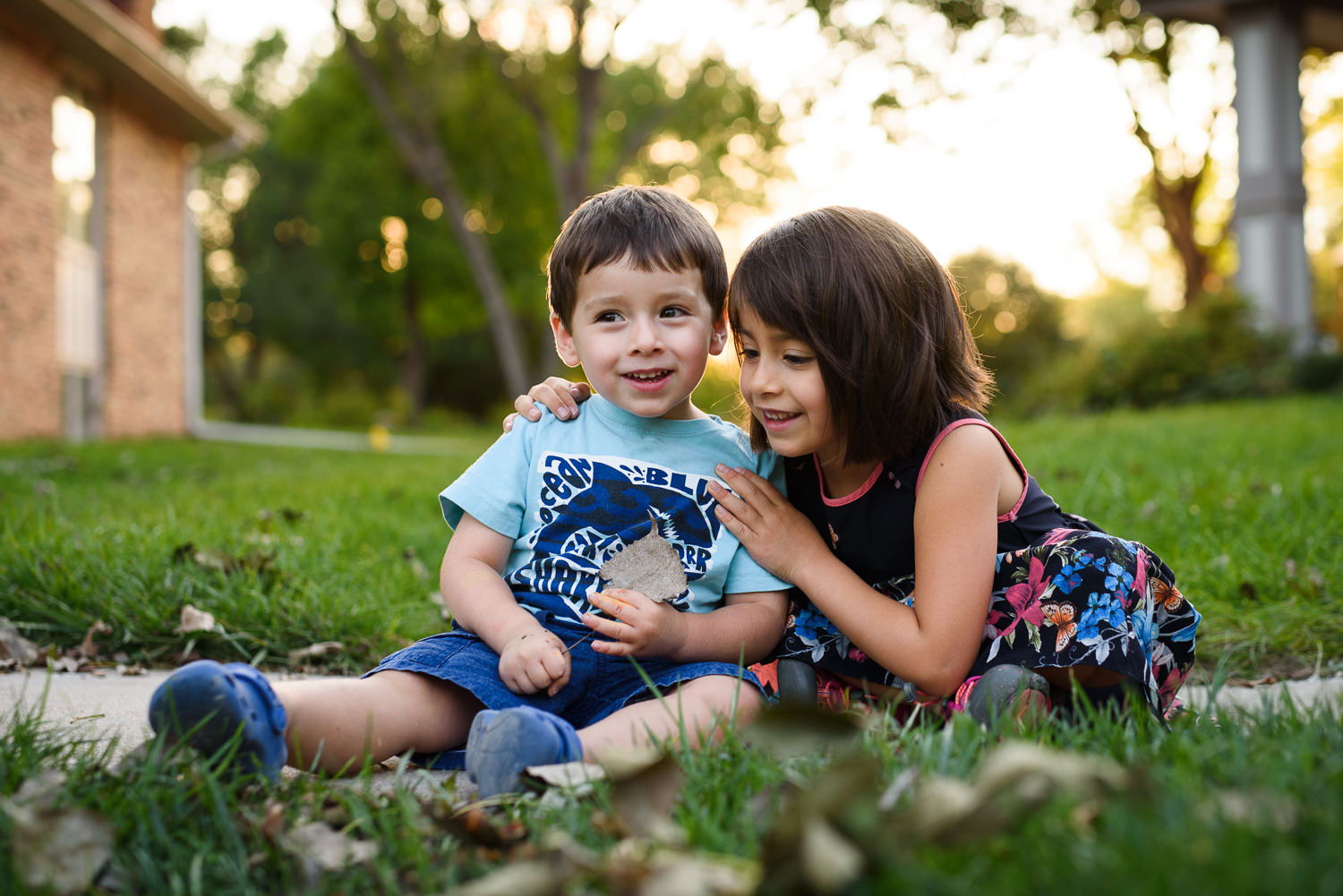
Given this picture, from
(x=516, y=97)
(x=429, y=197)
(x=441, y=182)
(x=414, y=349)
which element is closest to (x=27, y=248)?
(x=441, y=182)

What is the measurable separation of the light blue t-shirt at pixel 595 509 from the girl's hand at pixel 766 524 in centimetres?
4

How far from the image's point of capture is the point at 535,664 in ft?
5.54

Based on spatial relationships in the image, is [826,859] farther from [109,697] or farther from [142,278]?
[142,278]

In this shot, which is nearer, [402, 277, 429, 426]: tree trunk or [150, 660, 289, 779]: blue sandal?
[150, 660, 289, 779]: blue sandal

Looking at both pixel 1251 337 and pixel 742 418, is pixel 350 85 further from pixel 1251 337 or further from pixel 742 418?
pixel 742 418

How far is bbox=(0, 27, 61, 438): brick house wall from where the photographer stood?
9.27 metres

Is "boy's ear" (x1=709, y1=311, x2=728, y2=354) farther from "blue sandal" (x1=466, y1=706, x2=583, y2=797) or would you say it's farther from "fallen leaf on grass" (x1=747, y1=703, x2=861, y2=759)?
"fallen leaf on grass" (x1=747, y1=703, x2=861, y2=759)

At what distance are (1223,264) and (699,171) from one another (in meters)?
15.2

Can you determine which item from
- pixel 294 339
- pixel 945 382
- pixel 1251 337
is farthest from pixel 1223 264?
pixel 945 382

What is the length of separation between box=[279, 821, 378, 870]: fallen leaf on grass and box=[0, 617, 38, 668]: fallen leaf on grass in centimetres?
149

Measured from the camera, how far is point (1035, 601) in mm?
1841

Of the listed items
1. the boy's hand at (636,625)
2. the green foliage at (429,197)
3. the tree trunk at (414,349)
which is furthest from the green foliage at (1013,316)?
the boy's hand at (636,625)

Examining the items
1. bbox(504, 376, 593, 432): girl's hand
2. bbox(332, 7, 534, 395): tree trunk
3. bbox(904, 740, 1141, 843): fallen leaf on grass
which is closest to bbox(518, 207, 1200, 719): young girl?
bbox(504, 376, 593, 432): girl's hand

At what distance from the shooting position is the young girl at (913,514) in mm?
1766
